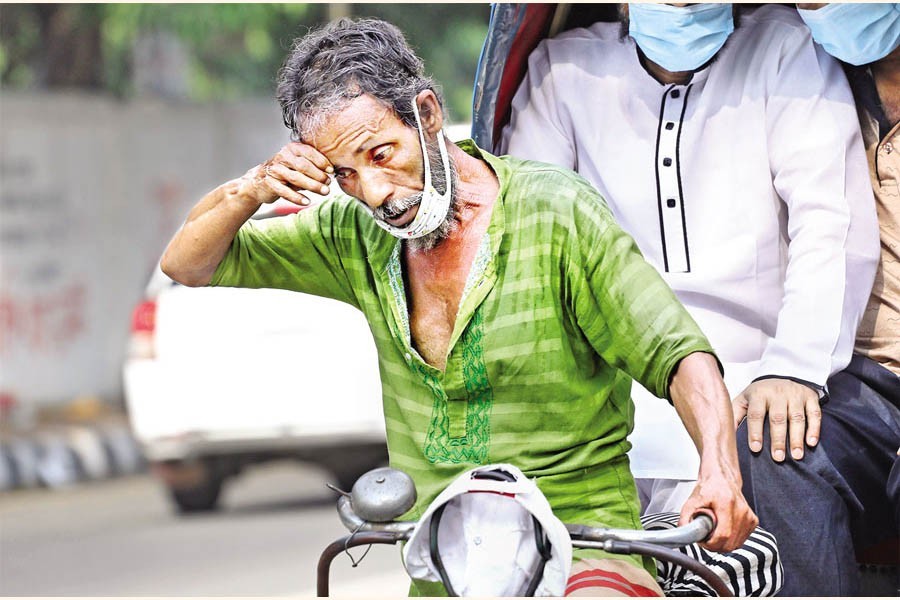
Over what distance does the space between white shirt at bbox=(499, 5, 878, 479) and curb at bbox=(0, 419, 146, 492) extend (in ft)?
29.1

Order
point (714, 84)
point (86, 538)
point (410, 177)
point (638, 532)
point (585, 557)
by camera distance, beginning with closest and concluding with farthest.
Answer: point (638, 532) < point (585, 557) < point (410, 177) < point (714, 84) < point (86, 538)

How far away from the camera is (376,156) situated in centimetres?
281

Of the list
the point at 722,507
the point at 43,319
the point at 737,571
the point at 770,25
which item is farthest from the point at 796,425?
the point at 43,319

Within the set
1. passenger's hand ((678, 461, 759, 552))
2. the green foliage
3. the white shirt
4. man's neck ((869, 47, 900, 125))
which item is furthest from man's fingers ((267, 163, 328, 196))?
the green foliage

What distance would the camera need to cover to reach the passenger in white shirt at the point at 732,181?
130 inches

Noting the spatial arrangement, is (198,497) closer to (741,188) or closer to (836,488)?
(741,188)

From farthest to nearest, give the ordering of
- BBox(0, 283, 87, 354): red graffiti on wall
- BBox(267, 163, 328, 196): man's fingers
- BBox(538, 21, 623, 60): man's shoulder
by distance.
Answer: BBox(0, 283, 87, 354): red graffiti on wall
BBox(538, 21, 623, 60): man's shoulder
BBox(267, 163, 328, 196): man's fingers

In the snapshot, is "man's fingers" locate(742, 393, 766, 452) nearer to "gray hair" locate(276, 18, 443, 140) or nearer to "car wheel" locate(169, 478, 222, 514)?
"gray hair" locate(276, 18, 443, 140)

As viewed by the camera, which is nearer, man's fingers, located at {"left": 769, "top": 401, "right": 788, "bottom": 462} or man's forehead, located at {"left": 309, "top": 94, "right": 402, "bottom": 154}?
man's forehead, located at {"left": 309, "top": 94, "right": 402, "bottom": 154}

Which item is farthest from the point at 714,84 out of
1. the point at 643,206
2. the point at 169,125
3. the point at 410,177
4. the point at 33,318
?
the point at 169,125

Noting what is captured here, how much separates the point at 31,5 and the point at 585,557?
1374 centimetres

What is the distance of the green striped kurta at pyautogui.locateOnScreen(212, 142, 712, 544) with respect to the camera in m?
2.78

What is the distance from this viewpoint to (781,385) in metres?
3.24

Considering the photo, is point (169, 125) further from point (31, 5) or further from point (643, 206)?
point (643, 206)
